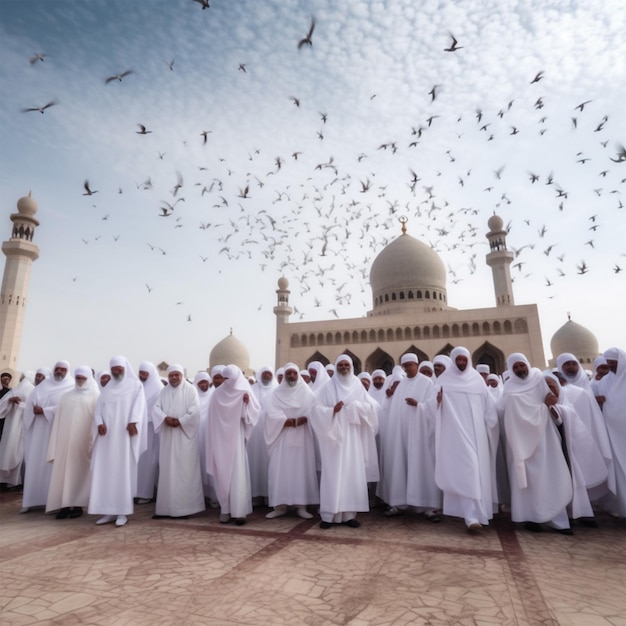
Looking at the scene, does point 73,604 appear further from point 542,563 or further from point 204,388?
point 204,388

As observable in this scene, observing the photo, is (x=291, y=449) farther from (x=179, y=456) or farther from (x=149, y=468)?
(x=149, y=468)

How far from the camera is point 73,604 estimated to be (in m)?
2.47

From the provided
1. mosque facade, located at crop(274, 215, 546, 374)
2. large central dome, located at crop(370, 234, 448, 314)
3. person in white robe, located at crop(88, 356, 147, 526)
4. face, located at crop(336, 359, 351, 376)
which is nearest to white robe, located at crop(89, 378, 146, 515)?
person in white robe, located at crop(88, 356, 147, 526)

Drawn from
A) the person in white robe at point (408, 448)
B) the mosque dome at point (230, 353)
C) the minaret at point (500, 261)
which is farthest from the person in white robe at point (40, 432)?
the mosque dome at point (230, 353)

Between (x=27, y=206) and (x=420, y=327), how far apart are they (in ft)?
86.3

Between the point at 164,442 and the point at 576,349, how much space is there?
36842mm

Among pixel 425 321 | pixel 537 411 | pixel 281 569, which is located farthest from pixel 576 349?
pixel 281 569

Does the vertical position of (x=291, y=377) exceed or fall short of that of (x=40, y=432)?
it exceeds it

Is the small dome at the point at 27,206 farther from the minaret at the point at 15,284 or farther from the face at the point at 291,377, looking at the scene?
the face at the point at 291,377

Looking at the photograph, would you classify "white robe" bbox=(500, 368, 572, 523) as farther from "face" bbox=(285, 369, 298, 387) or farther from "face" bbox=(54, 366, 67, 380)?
"face" bbox=(54, 366, 67, 380)

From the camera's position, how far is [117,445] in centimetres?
484

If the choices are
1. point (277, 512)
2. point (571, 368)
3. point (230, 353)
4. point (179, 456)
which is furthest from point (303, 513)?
point (230, 353)

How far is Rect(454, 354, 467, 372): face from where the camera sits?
460 cm

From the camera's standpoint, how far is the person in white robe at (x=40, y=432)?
5395 millimetres
